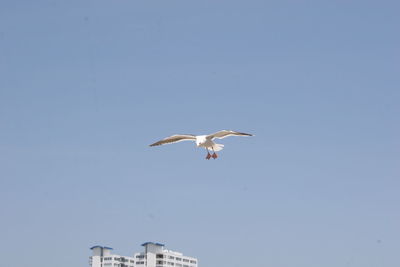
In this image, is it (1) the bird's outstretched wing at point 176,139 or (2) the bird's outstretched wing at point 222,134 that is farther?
(1) the bird's outstretched wing at point 176,139

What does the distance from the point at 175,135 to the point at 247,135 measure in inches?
320

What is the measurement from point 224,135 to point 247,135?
3.58 meters

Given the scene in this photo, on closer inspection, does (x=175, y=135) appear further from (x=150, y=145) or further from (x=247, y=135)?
(x=247, y=135)

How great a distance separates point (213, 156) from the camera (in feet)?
185

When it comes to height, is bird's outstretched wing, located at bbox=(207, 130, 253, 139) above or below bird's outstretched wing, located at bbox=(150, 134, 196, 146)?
below

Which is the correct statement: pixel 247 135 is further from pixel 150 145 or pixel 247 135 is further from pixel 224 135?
pixel 150 145

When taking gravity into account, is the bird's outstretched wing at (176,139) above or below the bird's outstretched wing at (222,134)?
above

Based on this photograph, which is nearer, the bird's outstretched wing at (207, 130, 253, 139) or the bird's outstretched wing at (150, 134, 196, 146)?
the bird's outstretched wing at (207, 130, 253, 139)

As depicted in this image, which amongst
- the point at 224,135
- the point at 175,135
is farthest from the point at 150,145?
the point at 224,135

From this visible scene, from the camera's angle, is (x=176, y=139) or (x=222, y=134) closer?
(x=222, y=134)

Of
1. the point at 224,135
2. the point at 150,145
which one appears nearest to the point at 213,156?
the point at 224,135

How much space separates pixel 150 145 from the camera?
61219 mm

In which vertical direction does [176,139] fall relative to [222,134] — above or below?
above

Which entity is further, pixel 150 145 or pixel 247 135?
pixel 150 145
